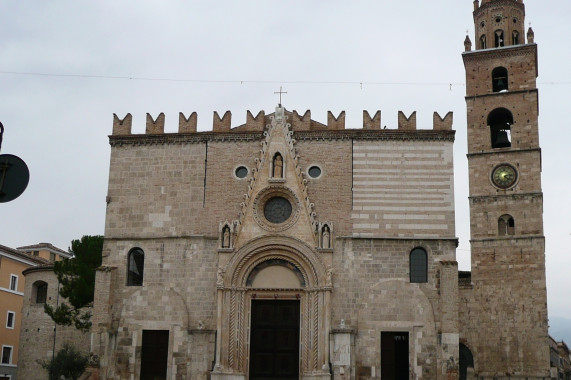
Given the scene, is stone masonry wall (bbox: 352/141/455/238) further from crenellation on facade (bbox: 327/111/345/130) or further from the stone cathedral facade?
crenellation on facade (bbox: 327/111/345/130)

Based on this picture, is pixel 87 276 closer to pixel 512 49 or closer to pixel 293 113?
pixel 293 113

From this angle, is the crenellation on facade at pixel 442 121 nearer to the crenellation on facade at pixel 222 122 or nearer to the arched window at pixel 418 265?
the arched window at pixel 418 265

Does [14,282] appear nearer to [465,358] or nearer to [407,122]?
[465,358]

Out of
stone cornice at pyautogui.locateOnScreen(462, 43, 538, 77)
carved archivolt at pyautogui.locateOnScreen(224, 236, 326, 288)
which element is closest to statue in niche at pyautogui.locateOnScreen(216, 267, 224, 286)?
carved archivolt at pyautogui.locateOnScreen(224, 236, 326, 288)

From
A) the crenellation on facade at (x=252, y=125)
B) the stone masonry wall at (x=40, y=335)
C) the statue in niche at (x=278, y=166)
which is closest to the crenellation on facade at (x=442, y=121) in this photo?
the crenellation on facade at (x=252, y=125)

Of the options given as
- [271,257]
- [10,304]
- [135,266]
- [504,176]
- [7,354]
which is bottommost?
[7,354]

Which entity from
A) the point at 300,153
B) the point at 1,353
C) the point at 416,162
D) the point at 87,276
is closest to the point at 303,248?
the point at 300,153

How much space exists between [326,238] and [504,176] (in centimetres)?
1479

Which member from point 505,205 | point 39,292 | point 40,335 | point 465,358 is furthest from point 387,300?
point 39,292

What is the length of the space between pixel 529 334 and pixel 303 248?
14.9 metres

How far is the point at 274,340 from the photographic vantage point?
28.6m

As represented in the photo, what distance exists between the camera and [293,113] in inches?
1211

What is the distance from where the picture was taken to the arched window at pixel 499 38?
4203cm

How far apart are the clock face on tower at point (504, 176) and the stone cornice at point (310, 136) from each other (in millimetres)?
10483
